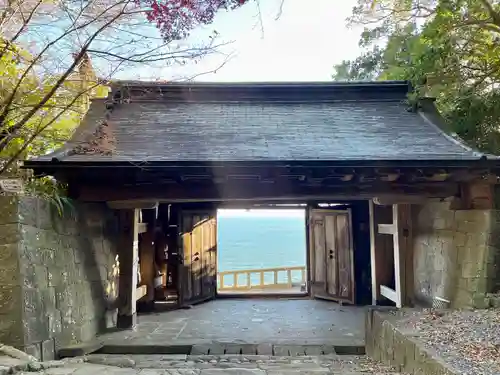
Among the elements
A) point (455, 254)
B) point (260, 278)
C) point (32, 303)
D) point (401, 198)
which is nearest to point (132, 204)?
point (32, 303)

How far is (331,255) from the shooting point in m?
7.83

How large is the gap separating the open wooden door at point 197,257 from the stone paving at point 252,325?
288 millimetres

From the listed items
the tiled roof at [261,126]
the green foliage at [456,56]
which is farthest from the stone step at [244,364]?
the green foliage at [456,56]

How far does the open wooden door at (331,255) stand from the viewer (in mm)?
7492

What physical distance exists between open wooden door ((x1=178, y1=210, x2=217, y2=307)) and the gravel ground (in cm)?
420

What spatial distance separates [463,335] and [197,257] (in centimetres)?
510

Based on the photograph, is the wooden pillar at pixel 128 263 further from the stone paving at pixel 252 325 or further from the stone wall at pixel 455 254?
the stone wall at pixel 455 254

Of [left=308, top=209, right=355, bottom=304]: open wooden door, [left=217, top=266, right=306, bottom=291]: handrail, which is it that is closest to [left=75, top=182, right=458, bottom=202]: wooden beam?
[left=308, top=209, right=355, bottom=304]: open wooden door

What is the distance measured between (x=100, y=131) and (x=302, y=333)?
143 inches

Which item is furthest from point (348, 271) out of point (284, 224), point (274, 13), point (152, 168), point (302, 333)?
point (284, 224)

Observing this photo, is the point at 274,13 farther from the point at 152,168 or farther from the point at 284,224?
the point at 284,224

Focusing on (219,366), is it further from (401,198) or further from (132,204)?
(401,198)

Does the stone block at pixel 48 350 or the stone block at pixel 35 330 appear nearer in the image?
the stone block at pixel 35 330

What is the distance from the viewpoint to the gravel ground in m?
2.71
